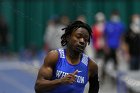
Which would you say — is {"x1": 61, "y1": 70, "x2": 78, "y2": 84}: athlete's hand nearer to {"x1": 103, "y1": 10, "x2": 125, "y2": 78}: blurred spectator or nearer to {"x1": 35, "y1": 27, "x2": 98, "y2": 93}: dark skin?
{"x1": 35, "y1": 27, "x2": 98, "y2": 93}: dark skin

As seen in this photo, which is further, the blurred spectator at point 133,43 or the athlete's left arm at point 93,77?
the blurred spectator at point 133,43

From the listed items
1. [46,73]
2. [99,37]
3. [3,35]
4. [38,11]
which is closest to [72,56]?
[46,73]

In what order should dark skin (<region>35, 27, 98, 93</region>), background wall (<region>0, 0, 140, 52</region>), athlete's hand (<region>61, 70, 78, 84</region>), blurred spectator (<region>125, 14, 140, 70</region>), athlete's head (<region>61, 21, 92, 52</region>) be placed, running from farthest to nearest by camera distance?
background wall (<region>0, 0, 140, 52</region>) → blurred spectator (<region>125, 14, 140, 70</region>) → athlete's head (<region>61, 21, 92, 52</region>) → dark skin (<region>35, 27, 98, 93</region>) → athlete's hand (<region>61, 70, 78, 84</region>)

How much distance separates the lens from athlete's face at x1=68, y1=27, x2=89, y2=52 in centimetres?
680

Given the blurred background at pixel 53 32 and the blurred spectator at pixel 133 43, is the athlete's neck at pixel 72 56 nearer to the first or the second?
the blurred background at pixel 53 32

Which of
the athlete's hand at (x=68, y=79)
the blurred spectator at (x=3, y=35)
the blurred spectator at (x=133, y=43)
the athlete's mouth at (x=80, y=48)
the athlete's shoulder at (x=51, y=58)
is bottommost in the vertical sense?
the athlete's hand at (x=68, y=79)

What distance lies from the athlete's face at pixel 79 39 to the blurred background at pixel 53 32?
11372 mm

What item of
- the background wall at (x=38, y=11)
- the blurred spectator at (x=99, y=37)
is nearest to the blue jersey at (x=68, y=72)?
the blurred spectator at (x=99, y=37)

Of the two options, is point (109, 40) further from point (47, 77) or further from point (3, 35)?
point (47, 77)

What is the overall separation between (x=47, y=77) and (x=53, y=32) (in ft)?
43.3

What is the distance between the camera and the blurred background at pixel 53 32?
19.2 metres

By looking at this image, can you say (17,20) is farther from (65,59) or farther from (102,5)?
(65,59)

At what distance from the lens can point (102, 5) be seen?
28859mm

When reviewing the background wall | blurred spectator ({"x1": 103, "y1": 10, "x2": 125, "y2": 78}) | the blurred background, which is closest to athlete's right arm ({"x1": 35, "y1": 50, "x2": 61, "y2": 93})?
the blurred background
